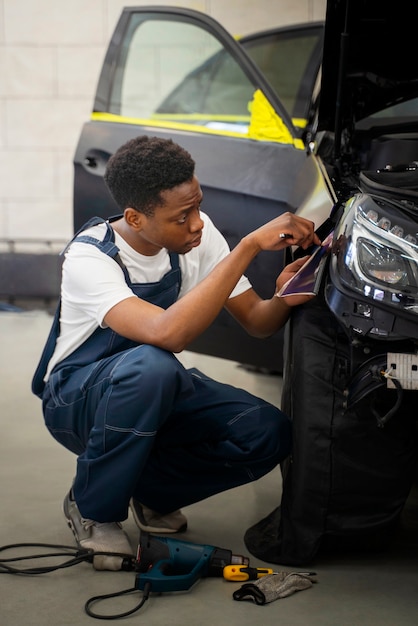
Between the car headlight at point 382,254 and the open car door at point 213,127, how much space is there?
0.75 meters

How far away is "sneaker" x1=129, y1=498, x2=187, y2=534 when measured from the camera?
2479mm

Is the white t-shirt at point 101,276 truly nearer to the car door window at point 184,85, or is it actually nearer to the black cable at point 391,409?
the black cable at point 391,409

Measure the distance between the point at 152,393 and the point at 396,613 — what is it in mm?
701

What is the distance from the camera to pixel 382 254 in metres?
1.87

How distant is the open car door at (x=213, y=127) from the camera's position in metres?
3.03

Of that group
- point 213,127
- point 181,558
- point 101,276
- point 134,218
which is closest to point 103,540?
point 181,558

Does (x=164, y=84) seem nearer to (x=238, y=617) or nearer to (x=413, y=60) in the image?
(x=413, y=60)

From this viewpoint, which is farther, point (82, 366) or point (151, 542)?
point (82, 366)

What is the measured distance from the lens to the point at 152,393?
84.0 inches

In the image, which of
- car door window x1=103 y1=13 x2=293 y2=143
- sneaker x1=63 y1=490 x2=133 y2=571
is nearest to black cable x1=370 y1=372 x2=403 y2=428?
sneaker x1=63 y1=490 x2=133 y2=571

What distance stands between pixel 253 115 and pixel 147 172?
40.7 inches

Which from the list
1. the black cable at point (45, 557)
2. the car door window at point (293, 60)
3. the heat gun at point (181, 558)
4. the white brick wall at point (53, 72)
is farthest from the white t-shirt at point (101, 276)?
the white brick wall at point (53, 72)

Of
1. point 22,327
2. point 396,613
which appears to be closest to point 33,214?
point 22,327

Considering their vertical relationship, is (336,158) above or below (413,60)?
below
